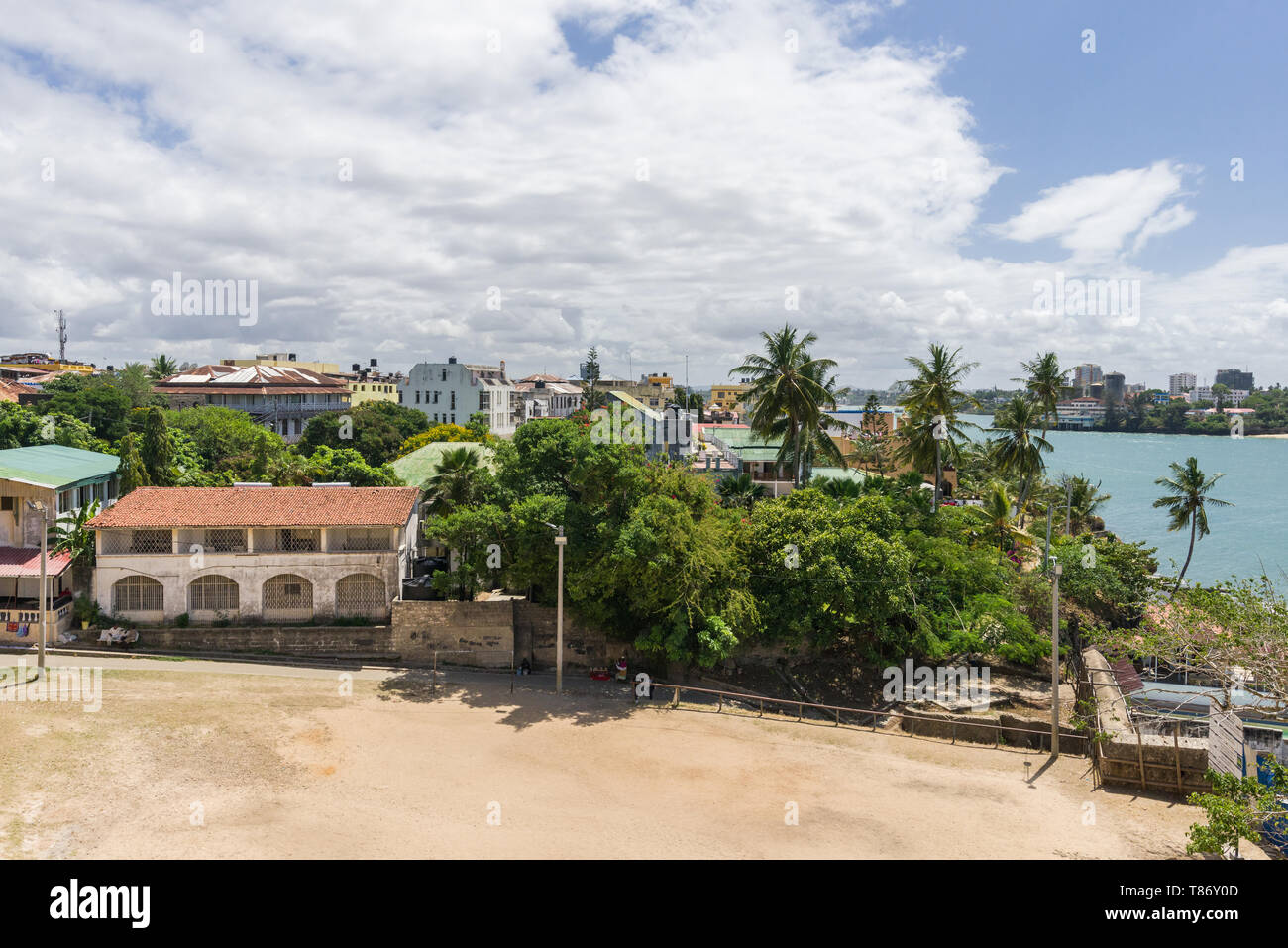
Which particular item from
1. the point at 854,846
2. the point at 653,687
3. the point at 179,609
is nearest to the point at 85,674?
the point at 179,609

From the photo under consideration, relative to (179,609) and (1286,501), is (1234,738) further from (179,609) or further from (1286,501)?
(1286,501)

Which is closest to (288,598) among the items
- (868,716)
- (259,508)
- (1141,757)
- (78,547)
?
(259,508)

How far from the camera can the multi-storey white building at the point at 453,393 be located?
82.2m

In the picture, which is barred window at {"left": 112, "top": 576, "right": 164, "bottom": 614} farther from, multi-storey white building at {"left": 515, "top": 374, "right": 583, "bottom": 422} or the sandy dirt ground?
multi-storey white building at {"left": 515, "top": 374, "right": 583, "bottom": 422}

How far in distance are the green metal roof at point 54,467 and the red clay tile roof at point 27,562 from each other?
8.69 feet

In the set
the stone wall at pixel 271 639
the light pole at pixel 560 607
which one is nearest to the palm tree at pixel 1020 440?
the light pole at pixel 560 607

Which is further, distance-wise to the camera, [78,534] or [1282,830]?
[78,534]

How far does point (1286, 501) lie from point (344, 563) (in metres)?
120

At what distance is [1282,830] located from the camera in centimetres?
1722

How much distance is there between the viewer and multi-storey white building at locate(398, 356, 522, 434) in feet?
270

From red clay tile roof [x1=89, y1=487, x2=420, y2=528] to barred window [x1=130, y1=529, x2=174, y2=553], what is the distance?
70 cm

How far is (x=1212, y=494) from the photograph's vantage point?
385ft

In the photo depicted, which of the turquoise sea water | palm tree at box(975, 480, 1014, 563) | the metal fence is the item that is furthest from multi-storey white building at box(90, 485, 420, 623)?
the turquoise sea water
